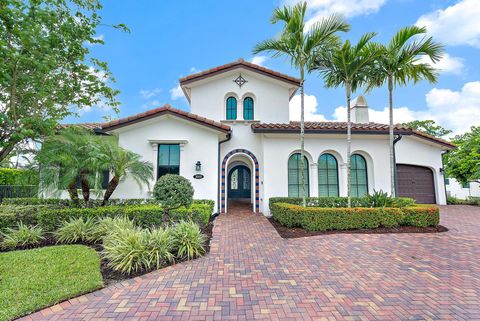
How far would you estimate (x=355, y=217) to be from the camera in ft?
27.7

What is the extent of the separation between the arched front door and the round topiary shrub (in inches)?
441

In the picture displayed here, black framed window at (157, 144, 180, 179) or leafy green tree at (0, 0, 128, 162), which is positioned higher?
leafy green tree at (0, 0, 128, 162)

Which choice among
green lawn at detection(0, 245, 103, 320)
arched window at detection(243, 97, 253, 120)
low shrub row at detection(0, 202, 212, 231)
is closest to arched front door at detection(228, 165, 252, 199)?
arched window at detection(243, 97, 253, 120)

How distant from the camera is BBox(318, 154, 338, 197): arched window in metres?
12.4

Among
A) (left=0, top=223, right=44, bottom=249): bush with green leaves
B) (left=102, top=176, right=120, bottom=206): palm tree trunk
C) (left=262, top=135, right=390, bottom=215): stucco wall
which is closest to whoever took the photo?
(left=0, top=223, right=44, bottom=249): bush with green leaves

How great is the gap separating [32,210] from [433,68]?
57.8 ft

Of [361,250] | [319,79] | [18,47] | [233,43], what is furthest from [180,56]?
[361,250]

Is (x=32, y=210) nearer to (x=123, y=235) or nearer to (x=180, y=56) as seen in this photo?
(x=123, y=235)

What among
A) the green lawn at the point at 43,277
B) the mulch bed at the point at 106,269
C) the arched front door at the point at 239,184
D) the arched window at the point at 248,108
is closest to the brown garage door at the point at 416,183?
the arched window at the point at 248,108

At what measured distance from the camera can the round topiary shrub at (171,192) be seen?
7426 millimetres

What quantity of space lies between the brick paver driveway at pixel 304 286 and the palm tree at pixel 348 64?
3.95 metres

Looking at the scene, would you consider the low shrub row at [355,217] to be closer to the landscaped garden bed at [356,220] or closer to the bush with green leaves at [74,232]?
the landscaped garden bed at [356,220]

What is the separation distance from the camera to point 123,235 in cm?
560

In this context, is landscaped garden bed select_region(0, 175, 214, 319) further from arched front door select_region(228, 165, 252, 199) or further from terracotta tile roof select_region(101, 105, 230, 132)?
arched front door select_region(228, 165, 252, 199)
